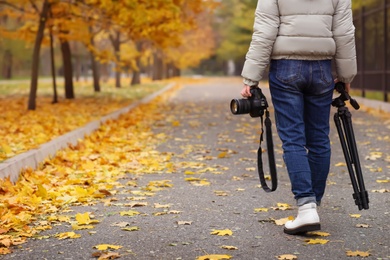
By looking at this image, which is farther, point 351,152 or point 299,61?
point 351,152

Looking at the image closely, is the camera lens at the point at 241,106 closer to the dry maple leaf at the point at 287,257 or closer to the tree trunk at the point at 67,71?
the dry maple leaf at the point at 287,257

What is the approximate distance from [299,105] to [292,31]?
506 millimetres

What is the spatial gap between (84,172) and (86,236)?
10.1 feet

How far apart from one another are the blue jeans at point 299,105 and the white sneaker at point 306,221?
0.05 metres

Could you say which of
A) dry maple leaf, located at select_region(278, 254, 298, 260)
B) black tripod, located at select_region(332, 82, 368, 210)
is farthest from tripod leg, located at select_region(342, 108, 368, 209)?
dry maple leaf, located at select_region(278, 254, 298, 260)

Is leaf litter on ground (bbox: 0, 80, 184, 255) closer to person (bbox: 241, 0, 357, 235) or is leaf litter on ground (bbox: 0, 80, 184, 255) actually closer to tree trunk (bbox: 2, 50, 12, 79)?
person (bbox: 241, 0, 357, 235)

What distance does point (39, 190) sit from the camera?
6.66 meters

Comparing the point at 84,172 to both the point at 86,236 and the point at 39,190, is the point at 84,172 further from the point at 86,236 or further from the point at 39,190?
the point at 86,236

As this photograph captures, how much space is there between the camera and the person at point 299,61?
520 centimetres

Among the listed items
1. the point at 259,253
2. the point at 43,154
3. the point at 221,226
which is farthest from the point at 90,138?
the point at 259,253

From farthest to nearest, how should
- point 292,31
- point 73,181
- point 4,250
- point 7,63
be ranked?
point 7,63, point 73,181, point 292,31, point 4,250

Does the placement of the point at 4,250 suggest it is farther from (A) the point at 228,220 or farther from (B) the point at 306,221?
(B) the point at 306,221

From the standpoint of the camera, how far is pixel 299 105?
5.30 meters

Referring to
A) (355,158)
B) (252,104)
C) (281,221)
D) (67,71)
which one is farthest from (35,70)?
(355,158)
